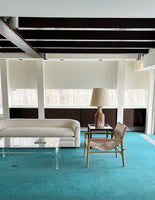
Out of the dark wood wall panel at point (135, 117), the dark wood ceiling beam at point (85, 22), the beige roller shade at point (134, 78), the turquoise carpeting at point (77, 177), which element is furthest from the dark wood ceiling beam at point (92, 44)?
the turquoise carpeting at point (77, 177)

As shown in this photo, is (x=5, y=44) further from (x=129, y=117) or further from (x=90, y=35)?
(x=129, y=117)

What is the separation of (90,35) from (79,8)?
1.15 meters

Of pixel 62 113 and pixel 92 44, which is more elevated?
pixel 92 44

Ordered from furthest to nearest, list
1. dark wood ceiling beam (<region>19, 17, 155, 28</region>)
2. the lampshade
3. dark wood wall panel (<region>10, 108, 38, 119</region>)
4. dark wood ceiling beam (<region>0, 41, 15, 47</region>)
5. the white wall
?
dark wood wall panel (<region>10, 108, 38, 119</region>) < dark wood ceiling beam (<region>0, 41, 15, 47</region>) < the lampshade < dark wood ceiling beam (<region>19, 17, 155, 28</region>) < the white wall

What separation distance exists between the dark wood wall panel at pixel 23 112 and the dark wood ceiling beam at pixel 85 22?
123 inches

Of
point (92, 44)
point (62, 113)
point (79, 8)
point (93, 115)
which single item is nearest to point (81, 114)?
point (93, 115)

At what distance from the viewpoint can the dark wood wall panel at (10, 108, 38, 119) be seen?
4846 millimetres

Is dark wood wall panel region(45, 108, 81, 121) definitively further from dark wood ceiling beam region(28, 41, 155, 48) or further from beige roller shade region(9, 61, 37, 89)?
dark wood ceiling beam region(28, 41, 155, 48)

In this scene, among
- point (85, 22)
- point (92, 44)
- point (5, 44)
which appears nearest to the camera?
point (85, 22)

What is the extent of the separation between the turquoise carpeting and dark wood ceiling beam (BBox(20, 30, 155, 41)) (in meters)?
2.40

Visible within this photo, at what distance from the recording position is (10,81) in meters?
4.98

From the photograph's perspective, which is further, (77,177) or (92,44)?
(92,44)

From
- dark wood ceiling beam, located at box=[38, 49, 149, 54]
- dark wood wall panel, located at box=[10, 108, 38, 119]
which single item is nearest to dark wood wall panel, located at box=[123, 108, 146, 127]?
dark wood ceiling beam, located at box=[38, 49, 149, 54]

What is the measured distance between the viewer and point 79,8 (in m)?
1.59
